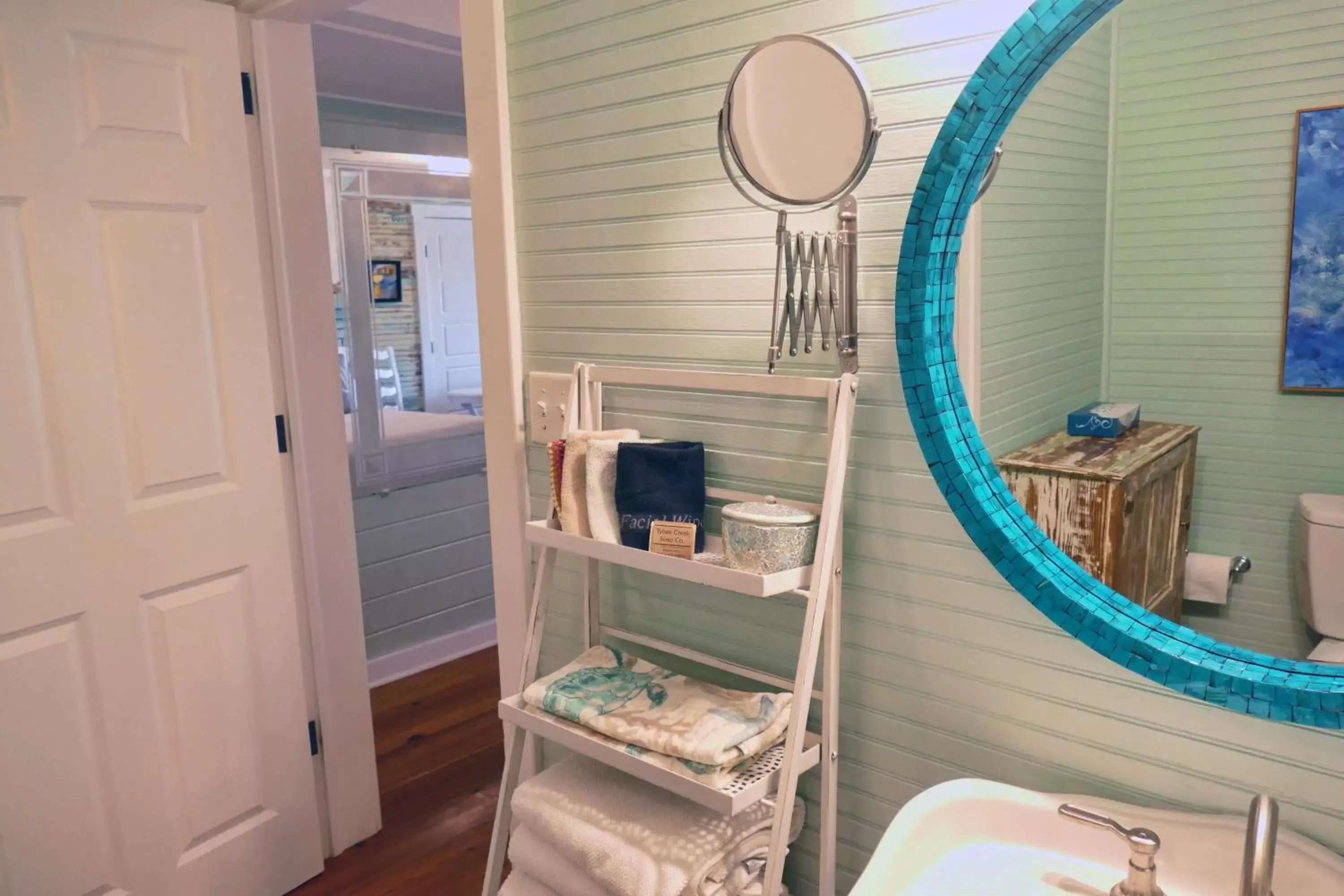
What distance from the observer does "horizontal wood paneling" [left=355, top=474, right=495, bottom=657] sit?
3322 millimetres

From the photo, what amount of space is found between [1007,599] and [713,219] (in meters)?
0.62

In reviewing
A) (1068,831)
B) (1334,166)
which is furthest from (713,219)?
(1068,831)

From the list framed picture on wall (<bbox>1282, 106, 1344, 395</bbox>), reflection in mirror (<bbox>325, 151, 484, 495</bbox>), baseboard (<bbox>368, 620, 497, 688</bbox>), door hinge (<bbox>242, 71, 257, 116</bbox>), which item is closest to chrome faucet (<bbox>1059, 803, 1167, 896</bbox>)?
framed picture on wall (<bbox>1282, 106, 1344, 395</bbox>)

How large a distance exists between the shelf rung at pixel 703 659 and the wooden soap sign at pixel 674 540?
0.20m

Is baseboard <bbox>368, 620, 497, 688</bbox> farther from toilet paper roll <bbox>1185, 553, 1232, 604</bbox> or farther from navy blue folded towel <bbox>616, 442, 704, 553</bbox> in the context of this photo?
toilet paper roll <bbox>1185, 553, 1232, 604</bbox>

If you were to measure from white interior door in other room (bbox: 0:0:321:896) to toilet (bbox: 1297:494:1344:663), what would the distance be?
6.02 ft

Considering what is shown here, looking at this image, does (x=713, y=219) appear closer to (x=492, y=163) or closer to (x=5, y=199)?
(x=492, y=163)

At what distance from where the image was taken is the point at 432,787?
2611 mm

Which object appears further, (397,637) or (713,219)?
(397,637)

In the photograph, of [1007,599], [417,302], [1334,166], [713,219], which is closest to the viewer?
[1334,166]

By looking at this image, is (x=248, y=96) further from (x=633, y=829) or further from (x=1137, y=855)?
(x=1137, y=855)

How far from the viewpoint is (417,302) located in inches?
134

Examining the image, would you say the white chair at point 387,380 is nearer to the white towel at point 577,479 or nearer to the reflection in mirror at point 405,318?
the reflection in mirror at point 405,318

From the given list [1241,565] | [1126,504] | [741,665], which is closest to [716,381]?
[741,665]
